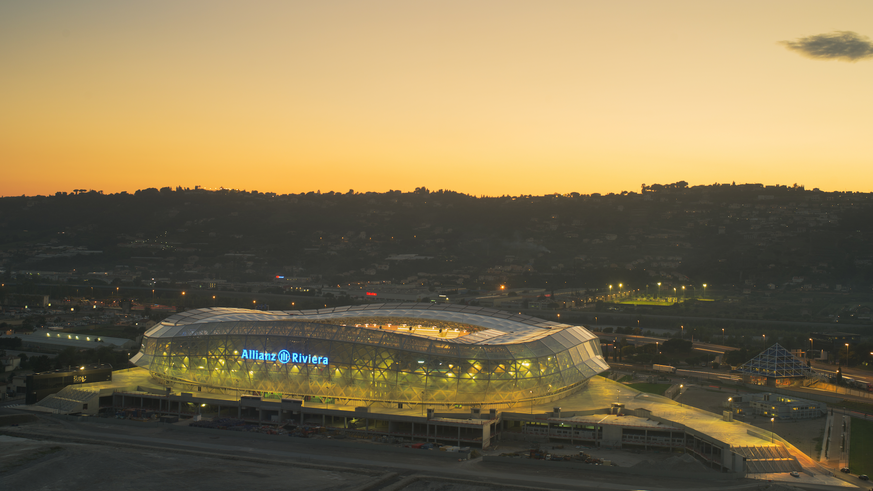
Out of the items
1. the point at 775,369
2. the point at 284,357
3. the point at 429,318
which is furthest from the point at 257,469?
the point at 775,369

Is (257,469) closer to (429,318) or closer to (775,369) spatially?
(429,318)

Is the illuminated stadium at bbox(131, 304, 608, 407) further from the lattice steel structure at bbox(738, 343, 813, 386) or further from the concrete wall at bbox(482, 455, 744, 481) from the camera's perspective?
the lattice steel structure at bbox(738, 343, 813, 386)

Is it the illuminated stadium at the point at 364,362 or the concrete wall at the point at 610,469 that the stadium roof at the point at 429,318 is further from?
the concrete wall at the point at 610,469

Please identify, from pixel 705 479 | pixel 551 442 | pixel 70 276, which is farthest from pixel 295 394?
pixel 70 276

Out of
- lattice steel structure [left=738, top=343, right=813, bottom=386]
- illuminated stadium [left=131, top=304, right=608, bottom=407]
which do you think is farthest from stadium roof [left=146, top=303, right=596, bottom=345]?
lattice steel structure [left=738, top=343, right=813, bottom=386]

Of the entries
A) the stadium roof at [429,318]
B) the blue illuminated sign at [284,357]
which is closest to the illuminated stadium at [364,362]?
the blue illuminated sign at [284,357]

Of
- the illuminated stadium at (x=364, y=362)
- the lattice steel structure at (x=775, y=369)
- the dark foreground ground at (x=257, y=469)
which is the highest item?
the illuminated stadium at (x=364, y=362)
